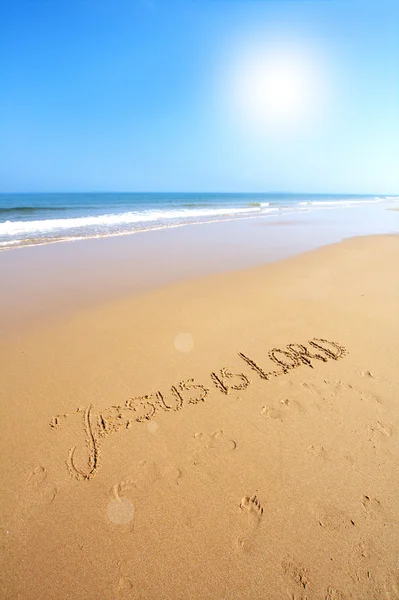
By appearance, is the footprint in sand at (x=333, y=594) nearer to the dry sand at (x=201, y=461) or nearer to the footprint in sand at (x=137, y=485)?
the dry sand at (x=201, y=461)

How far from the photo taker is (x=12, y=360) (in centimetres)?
368

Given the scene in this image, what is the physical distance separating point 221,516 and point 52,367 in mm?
2639

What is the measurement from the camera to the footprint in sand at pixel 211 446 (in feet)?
7.97

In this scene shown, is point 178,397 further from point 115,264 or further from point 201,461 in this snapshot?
point 115,264

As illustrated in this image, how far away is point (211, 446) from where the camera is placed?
253 centimetres

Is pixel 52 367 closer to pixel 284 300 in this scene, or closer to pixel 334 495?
pixel 334 495

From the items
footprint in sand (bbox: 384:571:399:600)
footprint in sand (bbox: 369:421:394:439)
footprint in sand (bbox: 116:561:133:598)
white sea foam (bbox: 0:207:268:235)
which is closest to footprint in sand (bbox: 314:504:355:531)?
footprint in sand (bbox: 384:571:399:600)

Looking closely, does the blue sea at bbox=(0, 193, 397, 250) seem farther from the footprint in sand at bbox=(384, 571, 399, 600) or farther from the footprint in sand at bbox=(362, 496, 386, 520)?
the footprint in sand at bbox=(384, 571, 399, 600)

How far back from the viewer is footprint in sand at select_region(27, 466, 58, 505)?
6.90ft

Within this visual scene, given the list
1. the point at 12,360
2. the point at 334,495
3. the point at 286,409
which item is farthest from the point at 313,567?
the point at 12,360

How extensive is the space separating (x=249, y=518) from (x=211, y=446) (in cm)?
63

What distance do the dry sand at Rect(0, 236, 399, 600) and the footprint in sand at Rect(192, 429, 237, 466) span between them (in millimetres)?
12

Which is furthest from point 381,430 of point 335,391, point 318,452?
point 318,452

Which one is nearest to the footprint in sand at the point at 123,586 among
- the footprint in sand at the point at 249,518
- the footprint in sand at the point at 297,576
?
the footprint in sand at the point at 249,518
